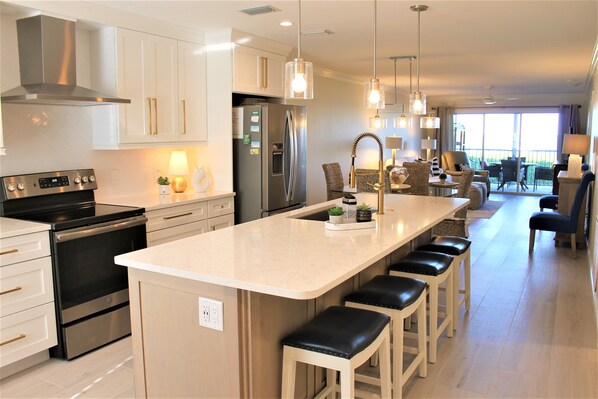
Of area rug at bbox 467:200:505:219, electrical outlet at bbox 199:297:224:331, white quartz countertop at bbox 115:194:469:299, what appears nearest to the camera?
white quartz countertop at bbox 115:194:469:299

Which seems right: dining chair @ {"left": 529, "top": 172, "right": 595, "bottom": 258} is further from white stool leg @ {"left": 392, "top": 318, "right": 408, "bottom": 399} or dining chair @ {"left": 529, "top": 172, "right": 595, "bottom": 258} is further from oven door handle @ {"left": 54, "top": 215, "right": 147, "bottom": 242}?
oven door handle @ {"left": 54, "top": 215, "right": 147, "bottom": 242}

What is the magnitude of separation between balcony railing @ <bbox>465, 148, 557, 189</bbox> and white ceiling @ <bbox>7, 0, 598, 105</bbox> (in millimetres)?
5148

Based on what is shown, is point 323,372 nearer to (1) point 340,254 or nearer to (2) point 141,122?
(1) point 340,254

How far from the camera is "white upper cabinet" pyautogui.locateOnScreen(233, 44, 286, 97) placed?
484 cm

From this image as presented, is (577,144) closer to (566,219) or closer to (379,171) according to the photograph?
(566,219)

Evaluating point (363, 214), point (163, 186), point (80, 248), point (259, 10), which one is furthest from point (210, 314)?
point (259, 10)

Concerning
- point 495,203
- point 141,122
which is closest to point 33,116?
point 141,122

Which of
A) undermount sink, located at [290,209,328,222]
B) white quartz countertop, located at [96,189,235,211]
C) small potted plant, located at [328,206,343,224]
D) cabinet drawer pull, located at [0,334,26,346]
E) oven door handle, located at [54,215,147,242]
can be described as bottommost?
cabinet drawer pull, located at [0,334,26,346]

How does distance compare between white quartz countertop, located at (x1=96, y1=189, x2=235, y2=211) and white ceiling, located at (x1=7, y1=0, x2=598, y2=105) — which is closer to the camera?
white ceiling, located at (x1=7, y1=0, x2=598, y2=105)

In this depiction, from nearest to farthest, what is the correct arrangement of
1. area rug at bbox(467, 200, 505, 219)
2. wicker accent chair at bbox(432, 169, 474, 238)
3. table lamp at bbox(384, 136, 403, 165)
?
wicker accent chair at bbox(432, 169, 474, 238), area rug at bbox(467, 200, 505, 219), table lamp at bbox(384, 136, 403, 165)

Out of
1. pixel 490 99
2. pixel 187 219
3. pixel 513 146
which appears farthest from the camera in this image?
pixel 513 146

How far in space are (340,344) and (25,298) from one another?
7.06 ft

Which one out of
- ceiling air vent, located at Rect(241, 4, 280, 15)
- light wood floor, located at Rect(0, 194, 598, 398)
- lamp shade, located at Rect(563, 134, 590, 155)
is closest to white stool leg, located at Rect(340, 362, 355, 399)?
light wood floor, located at Rect(0, 194, 598, 398)

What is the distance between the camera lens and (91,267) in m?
3.43
